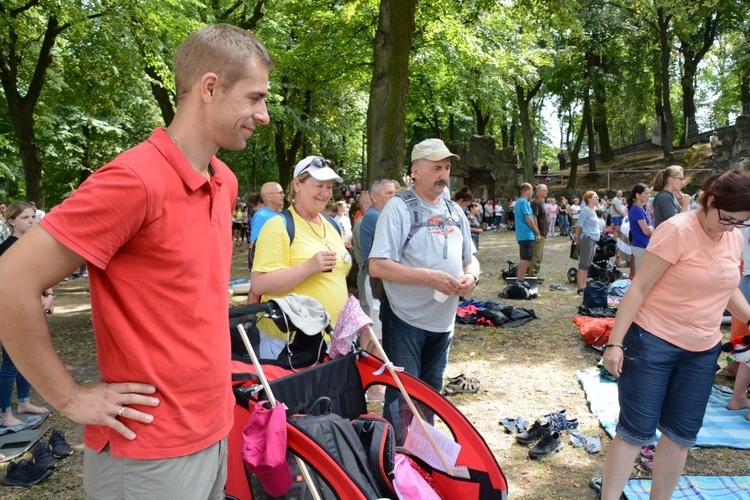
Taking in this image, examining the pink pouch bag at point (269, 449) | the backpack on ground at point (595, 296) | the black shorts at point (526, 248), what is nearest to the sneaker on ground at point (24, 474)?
the pink pouch bag at point (269, 449)

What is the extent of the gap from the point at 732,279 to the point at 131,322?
2983 millimetres

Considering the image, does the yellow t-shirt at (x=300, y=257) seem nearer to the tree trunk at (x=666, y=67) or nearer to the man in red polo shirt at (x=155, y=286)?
the man in red polo shirt at (x=155, y=286)

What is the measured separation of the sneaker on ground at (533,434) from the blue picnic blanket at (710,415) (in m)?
0.58

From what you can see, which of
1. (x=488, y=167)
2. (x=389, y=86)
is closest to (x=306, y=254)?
(x=389, y=86)

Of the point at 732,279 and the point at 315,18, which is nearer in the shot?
the point at 732,279

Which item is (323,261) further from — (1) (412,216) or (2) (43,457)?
(2) (43,457)

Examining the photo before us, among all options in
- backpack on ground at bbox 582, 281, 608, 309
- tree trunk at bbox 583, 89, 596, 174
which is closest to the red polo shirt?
backpack on ground at bbox 582, 281, 608, 309

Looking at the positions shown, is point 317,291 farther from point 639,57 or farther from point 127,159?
point 639,57

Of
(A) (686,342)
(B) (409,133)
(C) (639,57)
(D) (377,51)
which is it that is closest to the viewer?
(A) (686,342)

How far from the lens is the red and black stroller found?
230 cm

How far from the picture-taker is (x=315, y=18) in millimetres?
14305

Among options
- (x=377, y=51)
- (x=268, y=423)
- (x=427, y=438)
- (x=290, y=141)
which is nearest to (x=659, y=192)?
(x=377, y=51)

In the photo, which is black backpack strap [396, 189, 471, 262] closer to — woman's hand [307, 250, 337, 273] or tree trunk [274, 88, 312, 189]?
woman's hand [307, 250, 337, 273]

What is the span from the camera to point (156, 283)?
1.38 m
